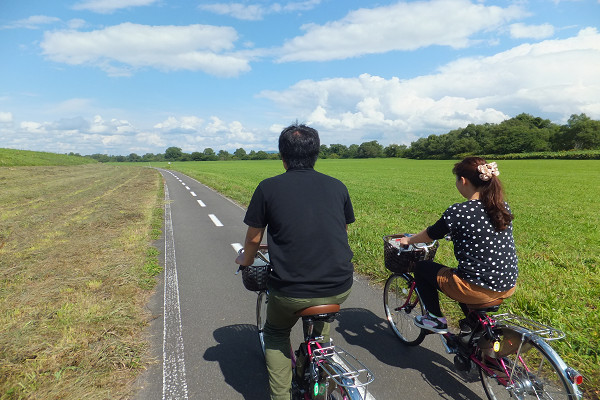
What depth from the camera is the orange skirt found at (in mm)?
2623

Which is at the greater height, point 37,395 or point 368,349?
point 37,395

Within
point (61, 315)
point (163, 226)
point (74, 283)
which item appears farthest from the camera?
point (163, 226)

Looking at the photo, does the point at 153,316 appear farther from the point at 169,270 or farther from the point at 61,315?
the point at 169,270

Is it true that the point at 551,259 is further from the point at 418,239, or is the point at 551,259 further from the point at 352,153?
the point at 352,153

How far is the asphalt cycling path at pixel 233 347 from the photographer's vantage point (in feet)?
9.66

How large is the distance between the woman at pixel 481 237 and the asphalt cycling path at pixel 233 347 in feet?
3.24

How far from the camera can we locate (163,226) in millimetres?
9781

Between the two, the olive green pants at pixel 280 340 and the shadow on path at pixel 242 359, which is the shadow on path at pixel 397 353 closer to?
the shadow on path at pixel 242 359

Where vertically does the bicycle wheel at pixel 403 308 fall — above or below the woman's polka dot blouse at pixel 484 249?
below

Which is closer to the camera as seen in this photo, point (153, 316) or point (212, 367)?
point (212, 367)

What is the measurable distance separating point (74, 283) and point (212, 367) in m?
3.25

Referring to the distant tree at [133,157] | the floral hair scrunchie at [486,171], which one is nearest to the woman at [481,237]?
the floral hair scrunchie at [486,171]

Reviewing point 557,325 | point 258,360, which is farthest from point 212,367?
point 557,325

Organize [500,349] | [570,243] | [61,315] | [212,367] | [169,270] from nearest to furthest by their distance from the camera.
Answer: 1. [500,349]
2. [212,367]
3. [61,315]
4. [169,270]
5. [570,243]
